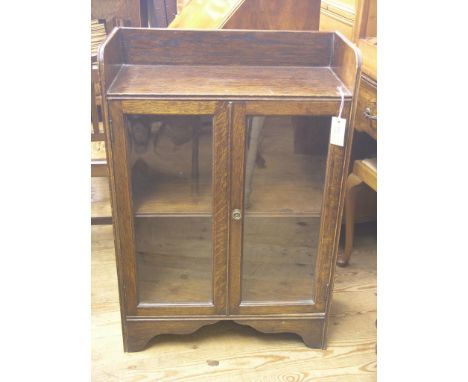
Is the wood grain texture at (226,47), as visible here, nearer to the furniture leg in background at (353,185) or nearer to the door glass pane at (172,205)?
the door glass pane at (172,205)

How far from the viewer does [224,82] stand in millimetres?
1376

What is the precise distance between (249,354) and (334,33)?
1.03m

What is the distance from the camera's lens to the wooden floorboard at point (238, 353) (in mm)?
1557

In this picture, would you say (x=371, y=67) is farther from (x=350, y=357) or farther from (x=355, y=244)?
(x=350, y=357)

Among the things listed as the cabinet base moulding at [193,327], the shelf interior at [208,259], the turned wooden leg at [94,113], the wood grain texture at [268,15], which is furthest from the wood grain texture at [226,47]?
the cabinet base moulding at [193,327]

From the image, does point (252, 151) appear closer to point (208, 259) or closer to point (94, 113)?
point (208, 259)

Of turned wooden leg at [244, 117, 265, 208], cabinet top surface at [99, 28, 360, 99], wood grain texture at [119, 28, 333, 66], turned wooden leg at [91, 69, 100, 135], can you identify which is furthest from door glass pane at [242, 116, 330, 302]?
turned wooden leg at [91, 69, 100, 135]

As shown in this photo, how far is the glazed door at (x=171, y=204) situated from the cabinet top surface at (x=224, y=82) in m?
0.04

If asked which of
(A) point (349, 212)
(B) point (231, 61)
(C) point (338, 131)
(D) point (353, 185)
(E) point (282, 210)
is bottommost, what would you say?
(A) point (349, 212)

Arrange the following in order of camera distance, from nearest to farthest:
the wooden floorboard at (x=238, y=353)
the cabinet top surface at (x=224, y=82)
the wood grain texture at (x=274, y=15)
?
the cabinet top surface at (x=224, y=82) < the wooden floorboard at (x=238, y=353) < the wood grain texture at (x=274, y=15)

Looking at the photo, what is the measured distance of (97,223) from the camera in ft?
7.08

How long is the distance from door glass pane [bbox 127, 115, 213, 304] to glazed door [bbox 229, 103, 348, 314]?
0.08 m

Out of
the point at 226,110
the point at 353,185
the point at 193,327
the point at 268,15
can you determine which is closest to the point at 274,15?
the point at 268,15

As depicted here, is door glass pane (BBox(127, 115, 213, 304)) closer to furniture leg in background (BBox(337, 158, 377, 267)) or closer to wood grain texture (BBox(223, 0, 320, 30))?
wood grain texture (BBox(223, 0, 320, 30))
